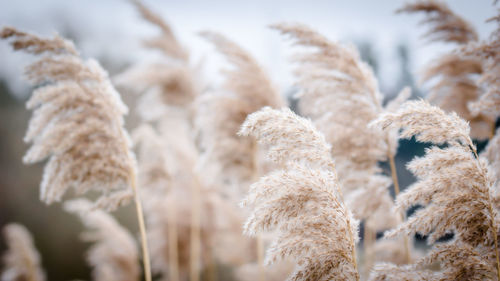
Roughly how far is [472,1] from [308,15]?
75.4 inches

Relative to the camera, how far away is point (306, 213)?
1.08 metres

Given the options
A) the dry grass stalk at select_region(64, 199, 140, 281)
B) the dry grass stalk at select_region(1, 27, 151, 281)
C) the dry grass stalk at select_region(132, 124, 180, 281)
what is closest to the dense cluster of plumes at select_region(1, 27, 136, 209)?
the dry grass stalk at select_region(1, 27, 151, 281)

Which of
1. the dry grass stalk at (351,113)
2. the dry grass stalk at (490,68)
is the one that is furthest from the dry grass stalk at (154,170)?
the dry grass stalk at (490,68)

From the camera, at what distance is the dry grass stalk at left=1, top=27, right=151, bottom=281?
4.70ft

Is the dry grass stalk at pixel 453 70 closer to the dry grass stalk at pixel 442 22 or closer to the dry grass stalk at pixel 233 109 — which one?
the dry grass stalk at pixel 442 22

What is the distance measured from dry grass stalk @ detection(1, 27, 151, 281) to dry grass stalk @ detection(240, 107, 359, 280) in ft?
2.82

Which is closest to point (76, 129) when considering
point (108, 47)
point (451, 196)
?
point (451, 196)

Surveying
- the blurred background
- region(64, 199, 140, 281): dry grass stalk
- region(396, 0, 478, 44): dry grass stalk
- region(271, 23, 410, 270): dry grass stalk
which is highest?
the blurred background

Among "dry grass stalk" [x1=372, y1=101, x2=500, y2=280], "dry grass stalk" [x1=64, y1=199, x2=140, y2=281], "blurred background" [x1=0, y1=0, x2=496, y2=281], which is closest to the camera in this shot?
"dry grass stalk" [x1=372, y1=101, x2=500, y2=280]

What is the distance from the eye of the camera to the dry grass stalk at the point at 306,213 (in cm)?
101

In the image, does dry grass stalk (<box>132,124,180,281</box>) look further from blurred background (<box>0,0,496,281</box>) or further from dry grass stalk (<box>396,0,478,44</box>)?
dry grass stalk (<box>396,0,478,44</box>)

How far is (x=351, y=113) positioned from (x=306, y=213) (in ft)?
3.05

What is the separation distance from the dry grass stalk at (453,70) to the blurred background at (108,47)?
3.31ft

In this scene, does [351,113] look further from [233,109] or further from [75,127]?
[75,127]
